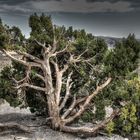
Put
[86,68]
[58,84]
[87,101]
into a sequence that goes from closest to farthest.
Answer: [87,101] → [58,84] → [86,68]

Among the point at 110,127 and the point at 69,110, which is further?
the point at 69,110

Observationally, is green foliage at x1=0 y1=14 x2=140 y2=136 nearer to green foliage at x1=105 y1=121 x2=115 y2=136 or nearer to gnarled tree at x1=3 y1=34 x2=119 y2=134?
gnarled tree at x1=3 y1=34 x2=119 y2=134

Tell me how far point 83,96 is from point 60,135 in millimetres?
5532

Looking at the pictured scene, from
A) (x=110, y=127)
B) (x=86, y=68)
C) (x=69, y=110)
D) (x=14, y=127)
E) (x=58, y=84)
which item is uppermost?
(x=86, y=68)

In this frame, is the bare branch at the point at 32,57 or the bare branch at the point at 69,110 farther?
the bare branch at the point at 32,57

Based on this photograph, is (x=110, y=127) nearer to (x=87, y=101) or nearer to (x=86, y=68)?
(x=87, y=101)

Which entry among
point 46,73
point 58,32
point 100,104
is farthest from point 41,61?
point 100,104

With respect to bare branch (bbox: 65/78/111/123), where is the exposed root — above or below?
below

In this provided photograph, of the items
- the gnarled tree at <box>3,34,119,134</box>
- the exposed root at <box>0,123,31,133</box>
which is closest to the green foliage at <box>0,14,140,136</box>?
the gnarled tree at <box>3,34,119,134</box>

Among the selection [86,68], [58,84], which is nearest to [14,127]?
[58,84]

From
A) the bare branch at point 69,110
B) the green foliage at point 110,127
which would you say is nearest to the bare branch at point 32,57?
the bare branch at point 69,110

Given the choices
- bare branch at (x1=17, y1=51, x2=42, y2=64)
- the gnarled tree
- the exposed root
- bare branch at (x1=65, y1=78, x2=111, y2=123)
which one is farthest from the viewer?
bare branch at (x1=17, y1=51, x2=42, y2=64)

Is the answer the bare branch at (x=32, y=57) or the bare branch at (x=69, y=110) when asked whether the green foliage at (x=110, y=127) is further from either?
the bare branch at (x=32, y=57)

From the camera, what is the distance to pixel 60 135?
31.1 m
